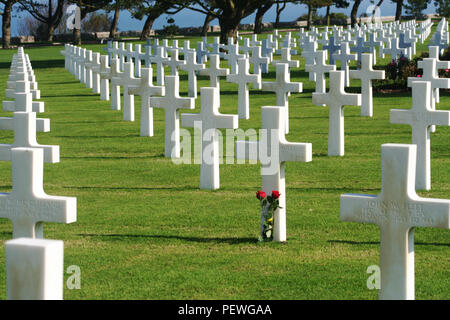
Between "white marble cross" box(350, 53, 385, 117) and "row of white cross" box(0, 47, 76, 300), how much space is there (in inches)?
365

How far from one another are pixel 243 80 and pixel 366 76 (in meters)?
2.34

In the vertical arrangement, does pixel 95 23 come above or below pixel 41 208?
above

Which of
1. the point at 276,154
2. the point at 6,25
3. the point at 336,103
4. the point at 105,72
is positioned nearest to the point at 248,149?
the point at 276,154

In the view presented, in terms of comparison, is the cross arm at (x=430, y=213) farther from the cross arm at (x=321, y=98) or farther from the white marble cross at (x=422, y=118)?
the cross arm at (x=321, y=98)

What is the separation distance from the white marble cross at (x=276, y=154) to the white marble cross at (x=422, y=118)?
2559mm

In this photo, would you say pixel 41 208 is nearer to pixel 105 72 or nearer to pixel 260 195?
pixel 260 195

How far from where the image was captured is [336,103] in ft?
44.4

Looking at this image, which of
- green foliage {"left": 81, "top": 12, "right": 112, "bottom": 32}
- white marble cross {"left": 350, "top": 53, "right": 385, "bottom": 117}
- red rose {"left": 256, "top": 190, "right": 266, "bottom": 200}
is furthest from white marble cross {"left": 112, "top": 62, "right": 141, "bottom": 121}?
green foliage {"left": 81, "top": 12, "right": 112, "bottom": 32}

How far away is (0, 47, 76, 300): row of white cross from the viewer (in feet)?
13.0

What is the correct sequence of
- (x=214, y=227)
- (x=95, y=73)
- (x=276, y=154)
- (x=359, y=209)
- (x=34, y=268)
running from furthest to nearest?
(x=95, y=73) → (x=214, y=227) → (x=276, y=154) → (x=359, y=209) → (x=34, y=268)

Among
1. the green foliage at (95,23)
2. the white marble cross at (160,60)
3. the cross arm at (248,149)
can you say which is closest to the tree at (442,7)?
the green foliage at (95,23)

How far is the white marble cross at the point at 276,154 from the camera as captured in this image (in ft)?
26.6

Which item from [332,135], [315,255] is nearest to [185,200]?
[315,255]

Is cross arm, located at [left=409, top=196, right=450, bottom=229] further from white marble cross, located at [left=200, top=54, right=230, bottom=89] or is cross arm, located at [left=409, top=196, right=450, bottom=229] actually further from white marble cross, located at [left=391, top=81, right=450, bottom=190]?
white marble cross, located at [left=200, top=54, right=230, bottom=89]
